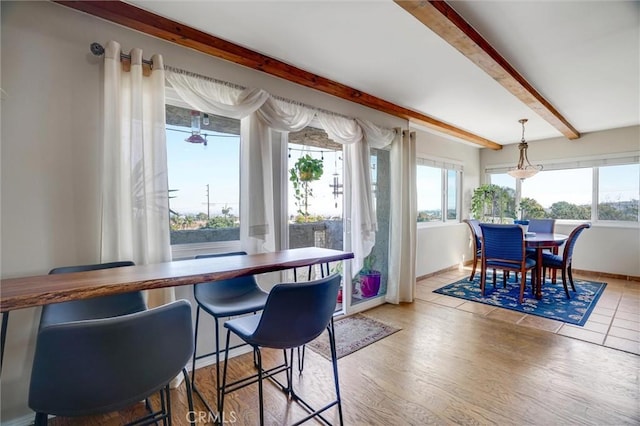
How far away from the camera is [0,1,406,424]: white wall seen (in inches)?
64.1

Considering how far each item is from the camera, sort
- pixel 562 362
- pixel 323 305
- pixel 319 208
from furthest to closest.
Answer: pixel 319 208 → pixel 562 362 → pixel 323 305

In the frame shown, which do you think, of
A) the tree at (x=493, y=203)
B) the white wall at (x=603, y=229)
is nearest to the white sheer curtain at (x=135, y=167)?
the tree at (x=493, y=203)

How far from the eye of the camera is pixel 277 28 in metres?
2.09

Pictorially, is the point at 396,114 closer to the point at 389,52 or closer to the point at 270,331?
the point at 389,52

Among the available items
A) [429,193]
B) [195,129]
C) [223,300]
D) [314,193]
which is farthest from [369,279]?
[195,129]

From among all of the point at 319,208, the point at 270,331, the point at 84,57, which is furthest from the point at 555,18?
the point at 84,57

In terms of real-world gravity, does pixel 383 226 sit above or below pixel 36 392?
above

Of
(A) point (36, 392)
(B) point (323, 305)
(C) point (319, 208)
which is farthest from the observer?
(C) point (319, 208)

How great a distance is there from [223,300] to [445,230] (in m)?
4.44

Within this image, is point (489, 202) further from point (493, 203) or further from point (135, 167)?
point (135, 167)

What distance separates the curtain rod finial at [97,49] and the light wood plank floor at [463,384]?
2190mm

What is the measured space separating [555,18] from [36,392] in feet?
10.6

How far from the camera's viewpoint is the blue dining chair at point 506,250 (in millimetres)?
3678

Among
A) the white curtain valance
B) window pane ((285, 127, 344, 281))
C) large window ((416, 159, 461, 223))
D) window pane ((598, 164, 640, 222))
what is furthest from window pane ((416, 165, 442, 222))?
the white curtain valance
